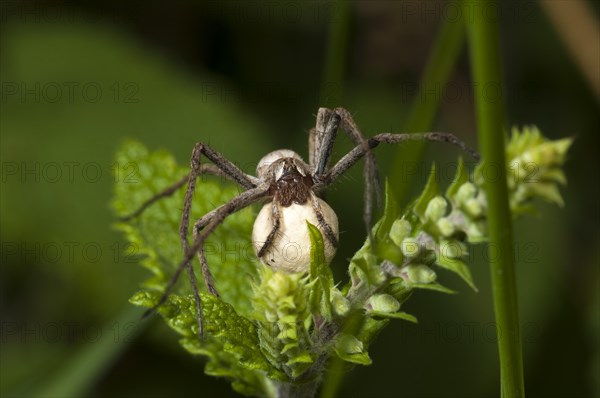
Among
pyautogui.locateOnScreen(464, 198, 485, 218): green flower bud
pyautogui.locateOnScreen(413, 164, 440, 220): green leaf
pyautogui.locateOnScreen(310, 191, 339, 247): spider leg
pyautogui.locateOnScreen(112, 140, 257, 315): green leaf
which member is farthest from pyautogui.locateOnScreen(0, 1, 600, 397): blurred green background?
pyautogui.locateOnScreen(464, 198, 485, 218): green flower bud

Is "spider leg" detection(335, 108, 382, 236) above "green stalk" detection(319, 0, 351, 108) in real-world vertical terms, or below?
below

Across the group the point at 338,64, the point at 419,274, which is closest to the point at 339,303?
the point at 419,274

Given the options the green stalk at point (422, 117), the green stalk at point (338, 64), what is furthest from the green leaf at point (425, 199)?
the green stalk at point (338, 64)

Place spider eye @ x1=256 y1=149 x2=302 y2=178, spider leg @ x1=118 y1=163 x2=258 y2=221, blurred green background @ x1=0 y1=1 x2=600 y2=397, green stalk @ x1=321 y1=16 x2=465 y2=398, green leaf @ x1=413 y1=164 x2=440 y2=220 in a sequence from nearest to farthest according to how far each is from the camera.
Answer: green leaf @ x1=413 y1=164 x2=440 y2=220 < green stalk @ x1=321 y1=16 x2=465 y2=398 < spider eye @ x1=256 y1=149 x2=302 y2=178 < spider leg @ x1=118 y1=163 x2=258 y2=221 < blurred green background @ x1=0 y1=1 x2=600 y2=397

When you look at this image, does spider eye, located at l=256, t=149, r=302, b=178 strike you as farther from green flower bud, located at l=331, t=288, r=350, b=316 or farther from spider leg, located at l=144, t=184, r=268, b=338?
green flower bud, located at l=331, t=288, r=350, b=316

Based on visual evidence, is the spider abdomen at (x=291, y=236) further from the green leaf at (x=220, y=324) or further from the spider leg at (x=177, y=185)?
the spider leg at (x=177, y=185)

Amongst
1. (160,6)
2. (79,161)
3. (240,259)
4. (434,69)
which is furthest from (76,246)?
(434,69)

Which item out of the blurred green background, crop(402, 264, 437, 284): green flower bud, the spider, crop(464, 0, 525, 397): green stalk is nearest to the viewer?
crop(464, 0, 525, 397): green stalk
